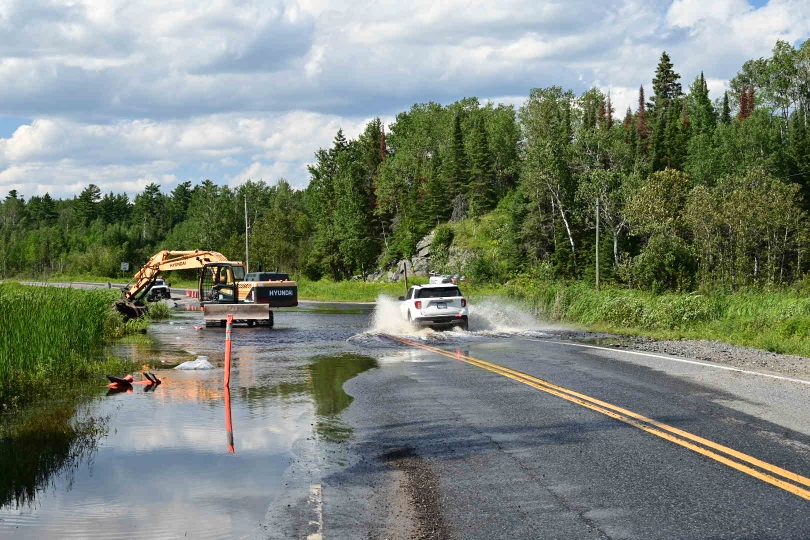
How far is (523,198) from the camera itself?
8719 cm

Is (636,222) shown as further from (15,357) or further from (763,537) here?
(763,537)

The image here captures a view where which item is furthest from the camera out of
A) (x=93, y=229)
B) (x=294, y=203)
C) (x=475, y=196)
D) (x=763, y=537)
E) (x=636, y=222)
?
(x=93, y=229)

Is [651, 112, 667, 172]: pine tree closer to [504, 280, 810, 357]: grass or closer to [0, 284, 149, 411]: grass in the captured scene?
[504, 280, 810, 357]: grass

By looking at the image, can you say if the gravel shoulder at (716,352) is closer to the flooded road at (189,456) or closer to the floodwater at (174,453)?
the flooded road at (189,456)

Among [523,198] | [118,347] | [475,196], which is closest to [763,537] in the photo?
[118,347]

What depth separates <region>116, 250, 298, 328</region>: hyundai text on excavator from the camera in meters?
32.5

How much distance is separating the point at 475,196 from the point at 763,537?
9237 centimetres

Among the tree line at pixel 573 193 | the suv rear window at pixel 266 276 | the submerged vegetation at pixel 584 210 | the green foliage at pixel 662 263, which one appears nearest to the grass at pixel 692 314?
the submerged vegetation at pixel 584 210

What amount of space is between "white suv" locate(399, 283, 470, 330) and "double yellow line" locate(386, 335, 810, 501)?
38.0 ft

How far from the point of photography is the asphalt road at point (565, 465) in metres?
5.88

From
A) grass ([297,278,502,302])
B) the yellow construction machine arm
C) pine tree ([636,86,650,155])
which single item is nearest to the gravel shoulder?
the yellow construction machine arm

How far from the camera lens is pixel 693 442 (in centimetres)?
833

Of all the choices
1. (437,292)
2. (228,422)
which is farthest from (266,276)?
(228,422)

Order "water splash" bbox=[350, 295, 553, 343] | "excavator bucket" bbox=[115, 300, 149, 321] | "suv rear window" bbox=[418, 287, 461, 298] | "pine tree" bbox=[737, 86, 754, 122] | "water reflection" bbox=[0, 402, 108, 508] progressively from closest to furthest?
1. "water reflection" bbox=[0, 402, 108, 508]
2. "water splash" bbox=[350, 295, 553, 343]
3. "suv rear window" bbox=[418, 287, 461, 298]
4. "excavator bucket" bbox=[115, 300, 149, 321]
5. "pine tree" bbox=[737, 86, 754, 122]
